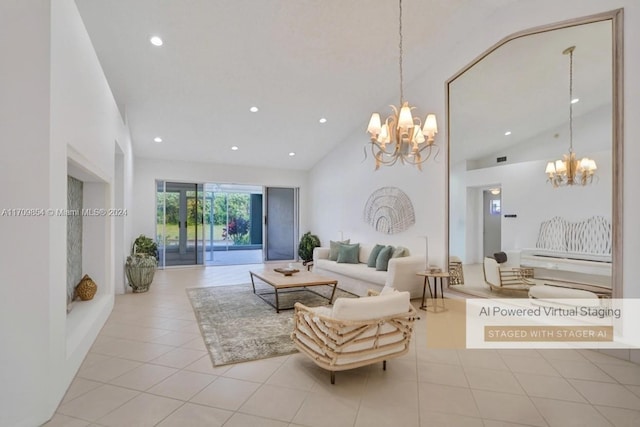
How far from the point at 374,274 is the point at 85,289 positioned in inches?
157

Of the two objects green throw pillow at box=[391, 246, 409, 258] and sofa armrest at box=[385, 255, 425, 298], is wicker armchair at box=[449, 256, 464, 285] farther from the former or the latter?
green throw pillow at box=[391, 246, 409, 258]

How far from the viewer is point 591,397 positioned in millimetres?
2449

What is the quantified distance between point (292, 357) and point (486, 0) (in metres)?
4.74

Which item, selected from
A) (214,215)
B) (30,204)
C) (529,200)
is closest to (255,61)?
(30,204)

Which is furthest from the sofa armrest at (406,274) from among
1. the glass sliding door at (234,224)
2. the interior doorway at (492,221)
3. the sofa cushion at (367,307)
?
the glass sliding door at (234,224)

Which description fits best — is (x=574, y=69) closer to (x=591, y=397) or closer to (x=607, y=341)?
(x=607, y=341)

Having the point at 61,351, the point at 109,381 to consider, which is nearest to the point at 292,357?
the point at 109,381

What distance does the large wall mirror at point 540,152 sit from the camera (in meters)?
3.26

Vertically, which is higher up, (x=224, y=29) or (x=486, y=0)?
(x=486, y=0)

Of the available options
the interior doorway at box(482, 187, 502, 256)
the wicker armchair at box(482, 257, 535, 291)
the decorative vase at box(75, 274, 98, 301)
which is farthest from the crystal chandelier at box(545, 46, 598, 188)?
the decorative vase at box(75, 274, 98, 301)

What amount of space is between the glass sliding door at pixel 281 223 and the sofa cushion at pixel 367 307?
713cm

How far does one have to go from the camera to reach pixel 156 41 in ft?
13.7
